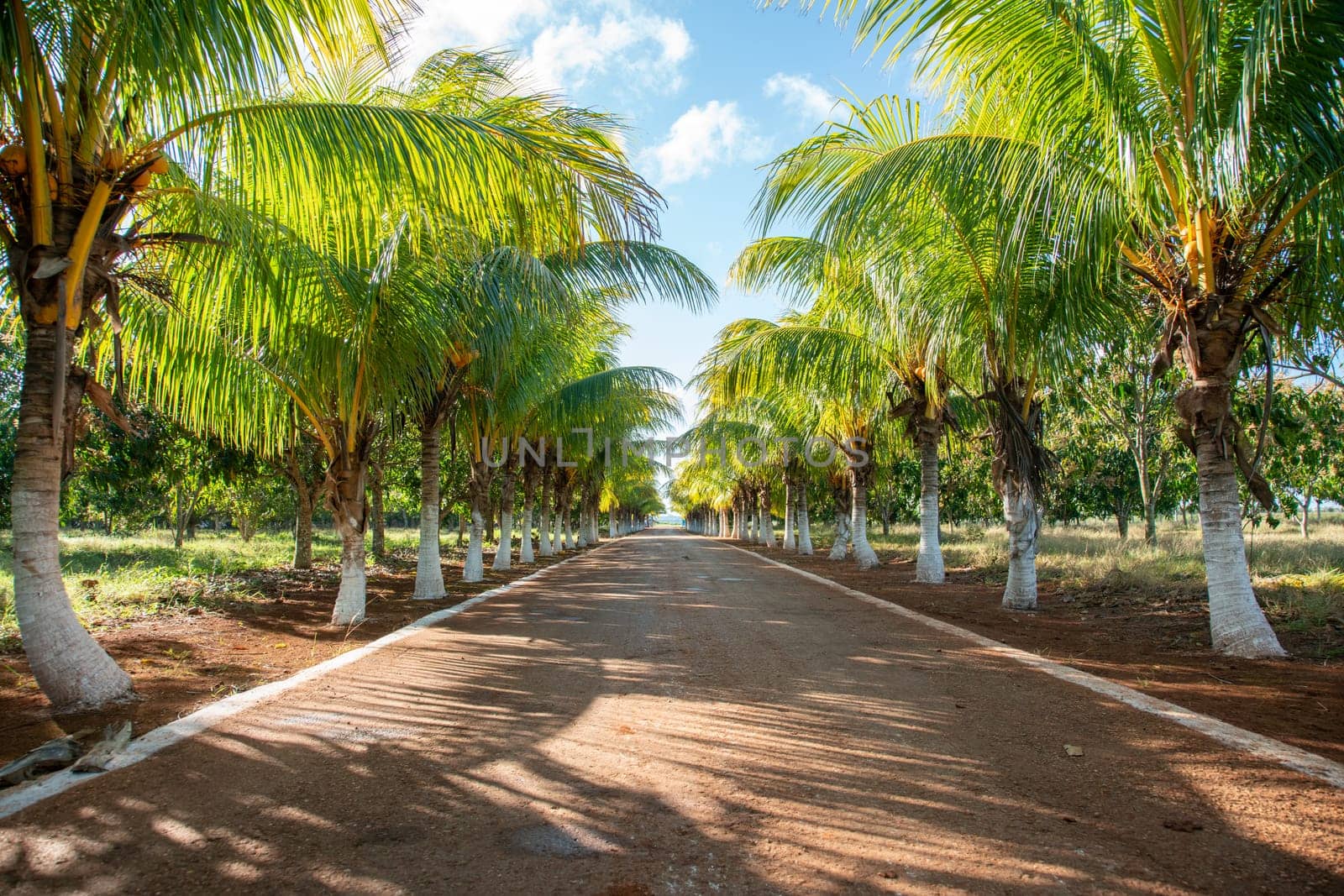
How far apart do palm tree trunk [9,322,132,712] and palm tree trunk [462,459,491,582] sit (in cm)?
960

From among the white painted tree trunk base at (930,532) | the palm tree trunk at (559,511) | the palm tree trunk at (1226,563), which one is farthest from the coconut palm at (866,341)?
the palm tree trunk at (559,511)

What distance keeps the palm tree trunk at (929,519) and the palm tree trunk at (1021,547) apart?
11.8 ft

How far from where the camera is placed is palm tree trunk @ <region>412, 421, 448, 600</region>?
11047 mm

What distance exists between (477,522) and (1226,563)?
12.1 meters

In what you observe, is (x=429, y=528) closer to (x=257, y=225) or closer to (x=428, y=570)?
(x=428, y=570)

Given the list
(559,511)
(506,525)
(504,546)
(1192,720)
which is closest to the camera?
(1192,720)

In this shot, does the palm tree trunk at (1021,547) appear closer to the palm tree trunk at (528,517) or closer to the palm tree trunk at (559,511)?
the palm tree trunk at (528,517)

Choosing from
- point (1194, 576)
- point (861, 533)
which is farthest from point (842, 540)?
point (1194, 576)

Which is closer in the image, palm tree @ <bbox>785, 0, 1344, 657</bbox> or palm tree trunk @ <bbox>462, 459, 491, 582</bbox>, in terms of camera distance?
palm tree @ <bbox>785, 0, 1344, 657</bbox>

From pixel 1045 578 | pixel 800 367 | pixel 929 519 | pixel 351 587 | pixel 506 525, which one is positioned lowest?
pixel 1045 578

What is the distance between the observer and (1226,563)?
6055mm

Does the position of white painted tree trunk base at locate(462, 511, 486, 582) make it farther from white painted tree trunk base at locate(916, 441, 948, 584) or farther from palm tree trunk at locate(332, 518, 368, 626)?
white painted tree trunk base at locate(916, 441, 948, 584)

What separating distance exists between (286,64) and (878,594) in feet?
34.3

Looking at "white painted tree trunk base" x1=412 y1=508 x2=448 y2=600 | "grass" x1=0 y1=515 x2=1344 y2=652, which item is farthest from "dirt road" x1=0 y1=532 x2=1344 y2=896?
"white painted tree trunk base" x1=412 y1=508 x2=448 y2=600
